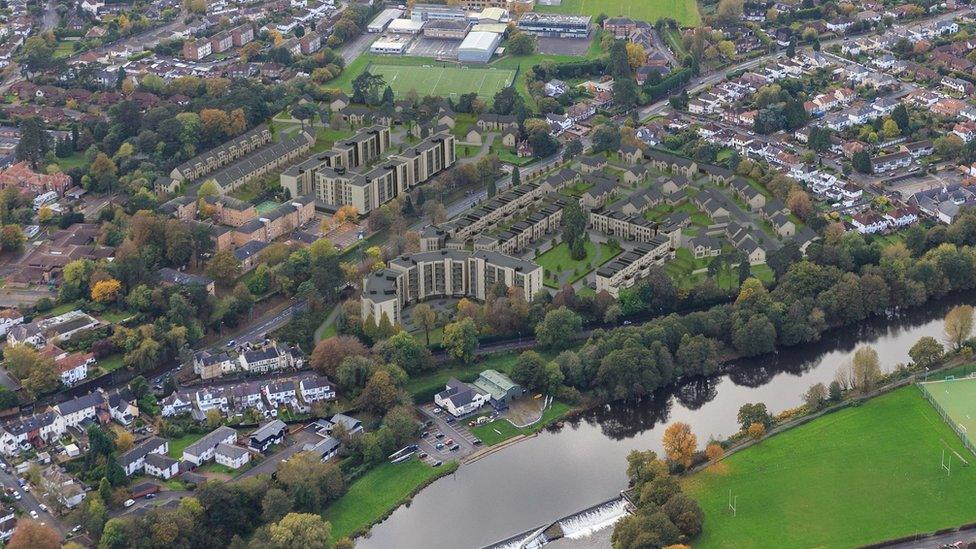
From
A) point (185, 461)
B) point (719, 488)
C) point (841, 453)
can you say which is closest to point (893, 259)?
point (841, 453)

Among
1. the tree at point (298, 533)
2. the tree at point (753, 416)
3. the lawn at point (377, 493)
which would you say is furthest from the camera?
the tree at point (753, 416)

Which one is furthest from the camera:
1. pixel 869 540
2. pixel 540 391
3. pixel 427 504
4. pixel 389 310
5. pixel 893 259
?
pixel 893 259

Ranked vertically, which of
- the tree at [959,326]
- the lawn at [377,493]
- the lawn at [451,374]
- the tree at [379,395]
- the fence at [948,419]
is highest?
Result: the tree at [959,326]

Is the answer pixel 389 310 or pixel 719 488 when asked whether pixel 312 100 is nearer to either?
pixel 389 310

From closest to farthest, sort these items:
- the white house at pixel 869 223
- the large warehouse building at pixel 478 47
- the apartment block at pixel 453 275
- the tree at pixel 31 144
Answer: the apartment block at pixel 453 275
the white house at pixel 869 223
the tree at pixel 31 144
the large warehouse building at pixel 478 47

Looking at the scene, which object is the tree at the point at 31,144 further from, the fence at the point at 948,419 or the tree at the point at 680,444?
the fence at the point at 948,419

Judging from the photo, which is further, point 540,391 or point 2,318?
point 2,318

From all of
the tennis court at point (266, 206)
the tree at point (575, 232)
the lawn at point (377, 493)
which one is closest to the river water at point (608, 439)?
the lawn at point (377, 493)
